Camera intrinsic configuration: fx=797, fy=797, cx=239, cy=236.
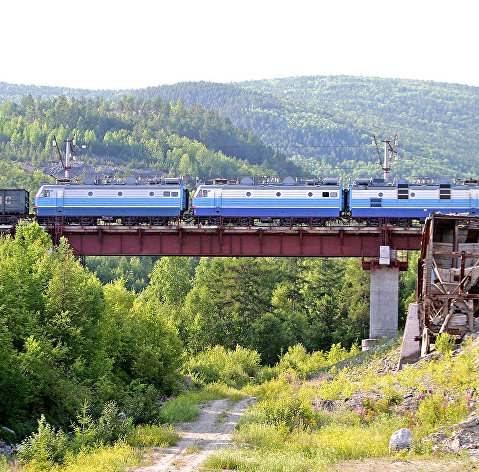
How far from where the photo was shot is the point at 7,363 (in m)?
32.8

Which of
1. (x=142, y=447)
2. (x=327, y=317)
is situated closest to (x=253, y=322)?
(x=327, y=317)

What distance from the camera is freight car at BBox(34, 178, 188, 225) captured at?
65.1m

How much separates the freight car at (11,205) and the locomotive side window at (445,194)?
34.0 meters

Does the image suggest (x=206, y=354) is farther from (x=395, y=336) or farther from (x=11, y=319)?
(x=11, y=319)

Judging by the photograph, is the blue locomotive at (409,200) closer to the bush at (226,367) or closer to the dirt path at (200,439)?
the bush at (226,367)

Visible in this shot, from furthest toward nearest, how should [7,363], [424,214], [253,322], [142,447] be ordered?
[253,322] → [424,214] → [7,363] → [142,447]

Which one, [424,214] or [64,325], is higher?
[424,214]

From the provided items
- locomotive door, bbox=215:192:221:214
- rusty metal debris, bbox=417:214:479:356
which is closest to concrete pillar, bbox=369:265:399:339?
locomotive door, bbox=215:192:221:214

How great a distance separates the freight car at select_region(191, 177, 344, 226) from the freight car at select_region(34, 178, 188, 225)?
2.38 metres

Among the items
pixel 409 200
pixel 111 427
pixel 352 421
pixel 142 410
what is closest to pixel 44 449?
pixel 111 427

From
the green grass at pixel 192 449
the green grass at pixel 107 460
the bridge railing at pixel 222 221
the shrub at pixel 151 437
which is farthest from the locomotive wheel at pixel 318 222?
the green grass at pixel 107 460

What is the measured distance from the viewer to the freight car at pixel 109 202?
6512 cm

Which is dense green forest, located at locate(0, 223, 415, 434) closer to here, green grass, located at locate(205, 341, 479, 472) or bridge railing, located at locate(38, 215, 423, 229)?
green grass, located at locate(205, 341, 479, 472)

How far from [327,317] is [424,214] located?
1989cm
